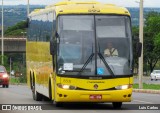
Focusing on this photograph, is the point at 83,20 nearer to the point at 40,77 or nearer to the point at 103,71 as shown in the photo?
the point at 103,71

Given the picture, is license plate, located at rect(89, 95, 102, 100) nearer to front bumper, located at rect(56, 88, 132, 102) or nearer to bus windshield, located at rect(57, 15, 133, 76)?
front bumper, located at rect(56, 88, 132, 102)

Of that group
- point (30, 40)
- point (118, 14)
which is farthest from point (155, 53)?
point (118, 14)

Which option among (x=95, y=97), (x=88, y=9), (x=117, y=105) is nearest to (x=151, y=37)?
(x=117, y=105)

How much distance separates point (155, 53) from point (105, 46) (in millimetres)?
87411

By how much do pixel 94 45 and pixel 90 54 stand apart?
33 cm

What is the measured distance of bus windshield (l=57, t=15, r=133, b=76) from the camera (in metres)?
21.3

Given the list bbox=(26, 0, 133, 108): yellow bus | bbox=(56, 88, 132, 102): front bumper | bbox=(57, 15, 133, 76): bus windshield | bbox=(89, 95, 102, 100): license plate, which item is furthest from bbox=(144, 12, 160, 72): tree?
bbox=(89, 95, 102, 100): license plate

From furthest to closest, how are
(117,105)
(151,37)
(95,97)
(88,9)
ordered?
1. (151,37)
2. (117,105)
3. (88,9)
4. (95,97)

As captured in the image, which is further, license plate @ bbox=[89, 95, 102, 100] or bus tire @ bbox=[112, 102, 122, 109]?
bus tire @ bbox=[112, 102, 122, 109]

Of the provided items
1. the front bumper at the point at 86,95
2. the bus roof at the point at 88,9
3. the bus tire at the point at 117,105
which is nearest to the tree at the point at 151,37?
the bus tire at the point at 117,105

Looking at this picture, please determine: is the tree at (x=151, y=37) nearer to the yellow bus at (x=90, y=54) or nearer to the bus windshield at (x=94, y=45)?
the yellow bus at (x=90, y=54)

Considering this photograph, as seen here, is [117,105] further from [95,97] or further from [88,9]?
[88,9]

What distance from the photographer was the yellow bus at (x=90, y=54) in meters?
21.2

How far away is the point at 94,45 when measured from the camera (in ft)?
70.7
